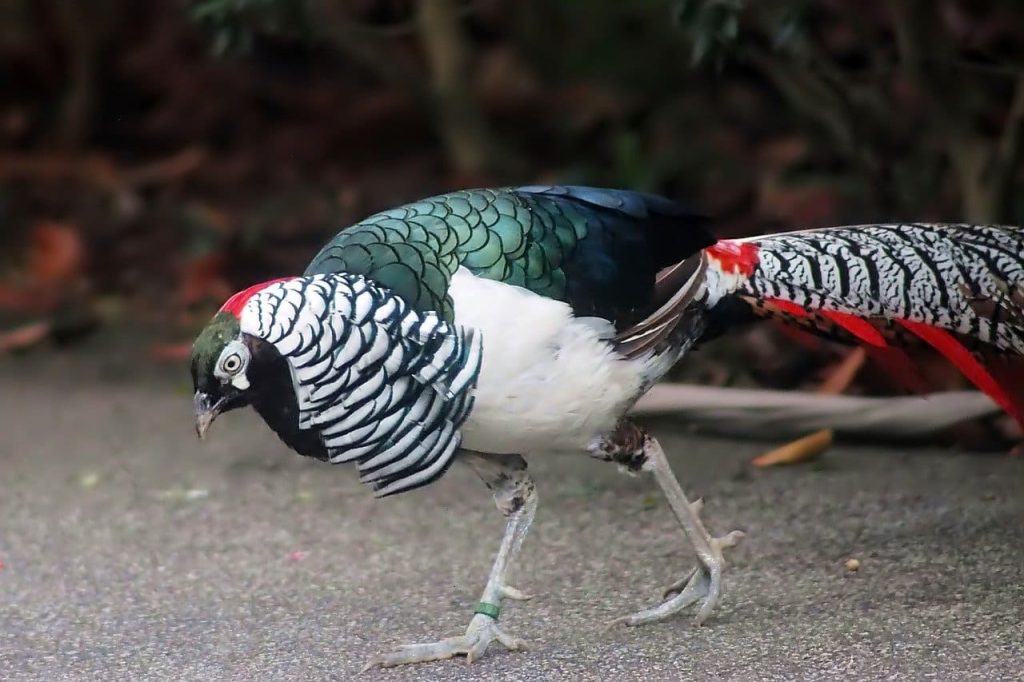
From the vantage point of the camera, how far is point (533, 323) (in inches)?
125

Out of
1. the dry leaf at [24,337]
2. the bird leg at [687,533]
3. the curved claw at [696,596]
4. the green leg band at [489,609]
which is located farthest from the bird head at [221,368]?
the dry leaf at [24,337]

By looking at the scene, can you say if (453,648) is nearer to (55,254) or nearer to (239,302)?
(239,302)

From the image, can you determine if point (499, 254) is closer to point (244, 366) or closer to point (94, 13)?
point (244, 366)

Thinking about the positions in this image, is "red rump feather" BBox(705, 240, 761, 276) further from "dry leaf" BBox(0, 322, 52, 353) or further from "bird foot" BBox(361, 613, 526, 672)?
"dry leaf" BBox(0, 322, 52, 353)

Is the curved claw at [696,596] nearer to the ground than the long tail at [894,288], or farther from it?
nearer to the ground

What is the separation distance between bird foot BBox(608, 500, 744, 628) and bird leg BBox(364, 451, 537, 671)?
0.92 feet

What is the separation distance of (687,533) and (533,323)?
719mm

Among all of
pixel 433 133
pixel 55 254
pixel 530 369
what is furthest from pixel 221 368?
pixel 433 133

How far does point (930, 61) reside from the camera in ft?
17.1

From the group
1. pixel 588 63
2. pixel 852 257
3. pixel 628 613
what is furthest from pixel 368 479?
pixel 588 63

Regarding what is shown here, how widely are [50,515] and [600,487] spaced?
5.60ft

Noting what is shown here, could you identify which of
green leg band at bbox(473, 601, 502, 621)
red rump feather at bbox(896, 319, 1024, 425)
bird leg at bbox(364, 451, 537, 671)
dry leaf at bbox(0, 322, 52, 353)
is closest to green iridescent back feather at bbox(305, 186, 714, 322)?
bird leg at bbox(364, 451, 537, 671)

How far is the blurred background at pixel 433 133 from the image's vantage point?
5695 millimetres

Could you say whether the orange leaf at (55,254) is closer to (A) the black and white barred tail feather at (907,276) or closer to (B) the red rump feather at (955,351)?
(A) the black and white barred tail feather at (907,276)
